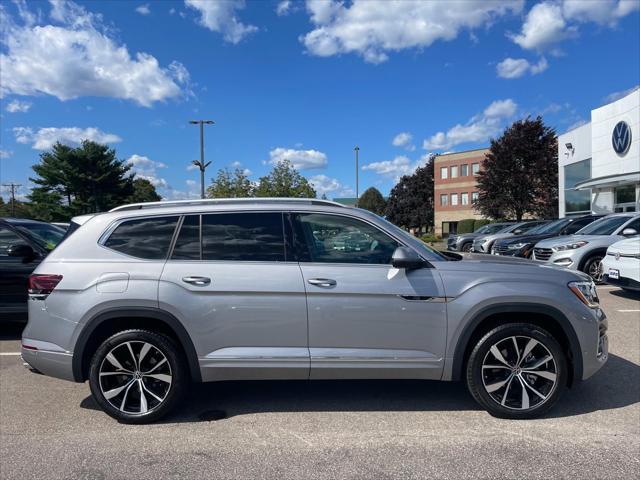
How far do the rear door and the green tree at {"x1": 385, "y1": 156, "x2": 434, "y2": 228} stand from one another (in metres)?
68.5

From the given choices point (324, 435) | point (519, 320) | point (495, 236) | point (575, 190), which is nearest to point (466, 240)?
point (495, 236)

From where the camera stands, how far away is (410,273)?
3.58m

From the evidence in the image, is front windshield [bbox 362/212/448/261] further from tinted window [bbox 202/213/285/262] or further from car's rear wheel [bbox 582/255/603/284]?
car's rear wheel [bbox 582/255/603/284]

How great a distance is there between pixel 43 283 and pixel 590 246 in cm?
1027

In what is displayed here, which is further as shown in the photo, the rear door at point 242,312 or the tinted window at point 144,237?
the tinted window at point 144,237

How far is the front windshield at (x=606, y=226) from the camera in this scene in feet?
34.3

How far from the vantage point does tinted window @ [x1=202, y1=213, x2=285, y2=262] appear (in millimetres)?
3688

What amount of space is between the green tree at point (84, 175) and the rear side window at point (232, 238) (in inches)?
2042

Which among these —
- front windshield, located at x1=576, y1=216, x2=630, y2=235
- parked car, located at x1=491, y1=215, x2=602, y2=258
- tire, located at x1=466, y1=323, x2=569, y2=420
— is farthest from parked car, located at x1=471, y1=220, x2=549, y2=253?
tire, located at x1=466, y1=323, x2=569, y2=420

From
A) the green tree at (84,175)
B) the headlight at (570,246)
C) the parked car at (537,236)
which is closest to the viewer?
the headlight at (570,246)

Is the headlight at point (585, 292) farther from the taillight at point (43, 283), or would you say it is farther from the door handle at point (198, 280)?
the taillight at point (43, 283)

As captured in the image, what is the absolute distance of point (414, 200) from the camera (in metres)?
73.2

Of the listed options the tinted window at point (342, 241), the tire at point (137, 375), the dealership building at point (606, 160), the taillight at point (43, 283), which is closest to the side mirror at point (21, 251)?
the taillight at point (43, 283)

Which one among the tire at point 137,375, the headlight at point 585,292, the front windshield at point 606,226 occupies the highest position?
the front windshield at point 606,226
